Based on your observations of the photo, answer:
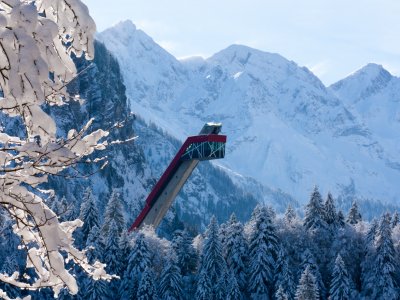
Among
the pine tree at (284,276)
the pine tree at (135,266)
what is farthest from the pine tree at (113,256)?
the pine tree at (284,276)

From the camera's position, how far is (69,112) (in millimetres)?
137875

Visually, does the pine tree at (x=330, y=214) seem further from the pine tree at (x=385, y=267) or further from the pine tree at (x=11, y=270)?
the pine tree at (x=11, y=270)

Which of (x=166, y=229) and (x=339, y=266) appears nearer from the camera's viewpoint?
(x=339, y=266)

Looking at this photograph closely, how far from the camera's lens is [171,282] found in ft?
153

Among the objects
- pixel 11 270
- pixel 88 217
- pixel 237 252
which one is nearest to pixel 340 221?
pixel 237 252

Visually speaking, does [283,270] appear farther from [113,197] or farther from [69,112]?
[69,112]

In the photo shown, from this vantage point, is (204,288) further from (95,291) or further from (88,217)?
(88,217)

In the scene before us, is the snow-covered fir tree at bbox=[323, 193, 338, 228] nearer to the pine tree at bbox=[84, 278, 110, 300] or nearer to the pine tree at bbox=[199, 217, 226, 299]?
the pine tree at bbox=[199, 217, 226, 299]

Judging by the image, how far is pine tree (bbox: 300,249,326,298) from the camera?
47281mm

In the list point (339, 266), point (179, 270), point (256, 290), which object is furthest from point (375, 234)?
point (179, 270)

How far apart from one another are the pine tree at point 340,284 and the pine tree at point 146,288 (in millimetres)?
11867

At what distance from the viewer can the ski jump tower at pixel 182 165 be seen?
181 feet

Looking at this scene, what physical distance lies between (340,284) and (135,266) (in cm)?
1421

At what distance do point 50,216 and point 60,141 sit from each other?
25.2 inches
